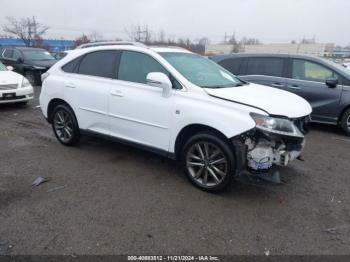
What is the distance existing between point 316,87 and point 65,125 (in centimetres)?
544

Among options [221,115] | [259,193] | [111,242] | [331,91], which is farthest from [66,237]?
[331,91]

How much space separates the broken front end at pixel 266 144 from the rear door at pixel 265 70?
13.4ft

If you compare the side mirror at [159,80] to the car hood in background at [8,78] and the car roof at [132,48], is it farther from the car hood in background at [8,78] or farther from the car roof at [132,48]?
the car hood in background at [8,78]

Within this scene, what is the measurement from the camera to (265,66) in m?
7.95

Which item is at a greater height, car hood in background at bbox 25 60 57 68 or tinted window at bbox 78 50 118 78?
tinted window at bbox 78 50 118 78

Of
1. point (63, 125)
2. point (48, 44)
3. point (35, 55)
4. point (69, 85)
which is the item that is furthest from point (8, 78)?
point (48, 44)

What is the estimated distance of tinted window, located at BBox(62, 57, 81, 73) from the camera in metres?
5.48

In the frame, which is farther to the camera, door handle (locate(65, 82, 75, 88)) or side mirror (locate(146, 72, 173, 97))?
door handle (locate(65, 82, 75, 88))

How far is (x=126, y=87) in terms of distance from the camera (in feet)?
15.3

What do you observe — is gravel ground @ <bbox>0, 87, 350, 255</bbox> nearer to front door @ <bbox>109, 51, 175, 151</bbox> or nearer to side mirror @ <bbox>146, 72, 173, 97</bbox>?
front door @ <bbox>109, 51, 175, 151</bbox>

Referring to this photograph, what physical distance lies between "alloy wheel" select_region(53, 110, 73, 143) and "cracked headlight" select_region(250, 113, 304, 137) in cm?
337

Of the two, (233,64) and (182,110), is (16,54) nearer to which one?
(233,64)

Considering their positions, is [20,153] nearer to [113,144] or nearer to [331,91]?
[113,144]

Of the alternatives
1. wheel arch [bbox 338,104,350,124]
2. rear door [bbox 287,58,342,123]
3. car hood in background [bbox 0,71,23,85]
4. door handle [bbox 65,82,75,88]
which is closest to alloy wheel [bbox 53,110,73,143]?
door handle [bbox 65,82,75,88]
